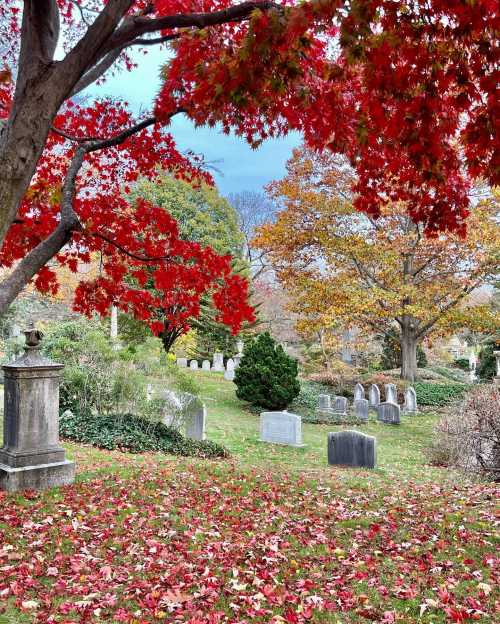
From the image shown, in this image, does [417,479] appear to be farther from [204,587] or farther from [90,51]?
[90,51]

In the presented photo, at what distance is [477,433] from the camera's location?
25.4 ft

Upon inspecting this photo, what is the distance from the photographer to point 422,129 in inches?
187

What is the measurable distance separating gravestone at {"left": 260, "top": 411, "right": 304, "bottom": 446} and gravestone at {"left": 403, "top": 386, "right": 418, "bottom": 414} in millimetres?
8259

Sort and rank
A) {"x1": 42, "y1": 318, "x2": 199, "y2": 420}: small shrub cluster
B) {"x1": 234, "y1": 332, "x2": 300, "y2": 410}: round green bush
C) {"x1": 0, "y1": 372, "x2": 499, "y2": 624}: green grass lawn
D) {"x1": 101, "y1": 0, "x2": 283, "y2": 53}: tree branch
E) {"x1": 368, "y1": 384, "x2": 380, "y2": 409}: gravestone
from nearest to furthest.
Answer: {"x1": 0, "y1": 372, "x2": 499, "y2": 624}: green grass lawn < {"x1": 101, "y1": 0, "x2": 283, "y2": 53}: tree branch < {"x1": 42, "y1": 318, "x2": 199, "y2": 420}: small shrub cluster < {"x1": 234, "y1": 332, "x2": 300, "y2": 410}: round green bush < {"x1": 368, "y1": 384, "x2": 380, "y2": 409}: gravestone

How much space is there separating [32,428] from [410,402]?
51.3 feet

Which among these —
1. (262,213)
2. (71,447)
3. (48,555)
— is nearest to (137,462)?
(71,447)

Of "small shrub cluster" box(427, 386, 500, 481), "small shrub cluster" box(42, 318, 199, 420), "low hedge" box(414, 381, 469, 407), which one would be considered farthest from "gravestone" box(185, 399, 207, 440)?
"low hedge" box(414, 381, 469, 407)

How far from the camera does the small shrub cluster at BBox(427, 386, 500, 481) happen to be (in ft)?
25.0

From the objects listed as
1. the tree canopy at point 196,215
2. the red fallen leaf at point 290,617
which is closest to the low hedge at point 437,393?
the tree canopy at point 196,215

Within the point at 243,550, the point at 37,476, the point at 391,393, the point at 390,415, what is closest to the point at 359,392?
the point at 391,393

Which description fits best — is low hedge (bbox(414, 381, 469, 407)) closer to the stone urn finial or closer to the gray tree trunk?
the gray tree trunk

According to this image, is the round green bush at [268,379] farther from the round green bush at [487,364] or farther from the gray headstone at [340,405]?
the round green bush at [487,364]

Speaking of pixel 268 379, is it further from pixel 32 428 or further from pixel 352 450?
pixel 32 428

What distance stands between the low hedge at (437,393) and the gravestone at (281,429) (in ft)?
33.6
